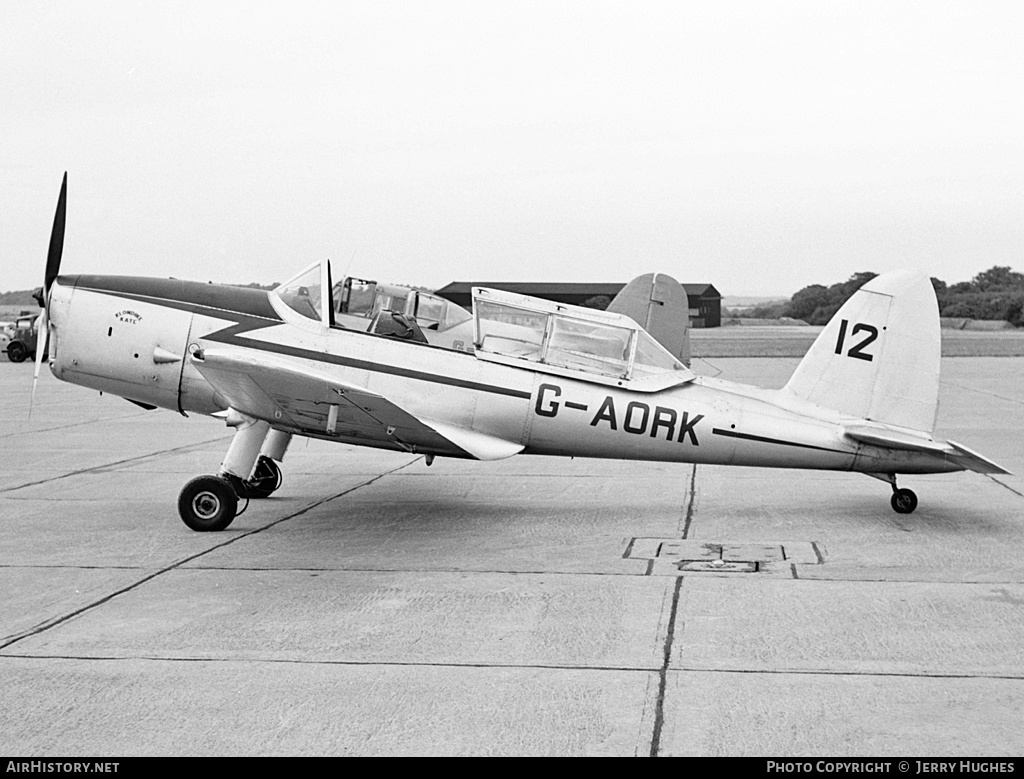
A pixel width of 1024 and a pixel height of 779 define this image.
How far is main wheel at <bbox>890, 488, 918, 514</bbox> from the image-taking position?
29.9 feet

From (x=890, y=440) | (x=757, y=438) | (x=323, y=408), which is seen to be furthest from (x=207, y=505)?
(x=890, y=440)

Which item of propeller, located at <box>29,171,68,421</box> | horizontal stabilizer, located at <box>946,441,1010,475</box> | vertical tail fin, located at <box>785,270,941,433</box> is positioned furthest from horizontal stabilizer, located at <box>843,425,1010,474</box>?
propeller, located at <box>29,171,68,421</box>

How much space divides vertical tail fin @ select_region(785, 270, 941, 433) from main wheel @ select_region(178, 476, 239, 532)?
4714 mm

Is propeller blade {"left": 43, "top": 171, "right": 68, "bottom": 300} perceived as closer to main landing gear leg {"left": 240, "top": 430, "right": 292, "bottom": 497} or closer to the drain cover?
main landing gear leg {"left": 240, "top": 430, "right": 292, "bottom": 497}

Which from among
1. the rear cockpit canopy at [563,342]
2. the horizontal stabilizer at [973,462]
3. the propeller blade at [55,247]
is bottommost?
the horizontal stabilizer at [973,462]

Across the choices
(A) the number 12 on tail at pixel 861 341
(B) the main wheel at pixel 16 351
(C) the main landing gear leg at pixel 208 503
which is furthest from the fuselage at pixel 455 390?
(B) the main wheel at pixel 16 351

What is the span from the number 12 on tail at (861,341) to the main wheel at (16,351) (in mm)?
30673

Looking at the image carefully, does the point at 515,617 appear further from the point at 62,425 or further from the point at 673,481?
the point at 62,425

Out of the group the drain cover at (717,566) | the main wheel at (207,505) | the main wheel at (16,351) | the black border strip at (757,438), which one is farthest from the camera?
the main wheel at (16,351)

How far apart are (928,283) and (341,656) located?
6.19 m

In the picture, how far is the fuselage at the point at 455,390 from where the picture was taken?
8.85 m

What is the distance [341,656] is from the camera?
17.3ft

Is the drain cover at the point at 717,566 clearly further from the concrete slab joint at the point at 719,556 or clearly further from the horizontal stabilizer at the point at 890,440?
the horizontal stabilizer at the point at 890,440
